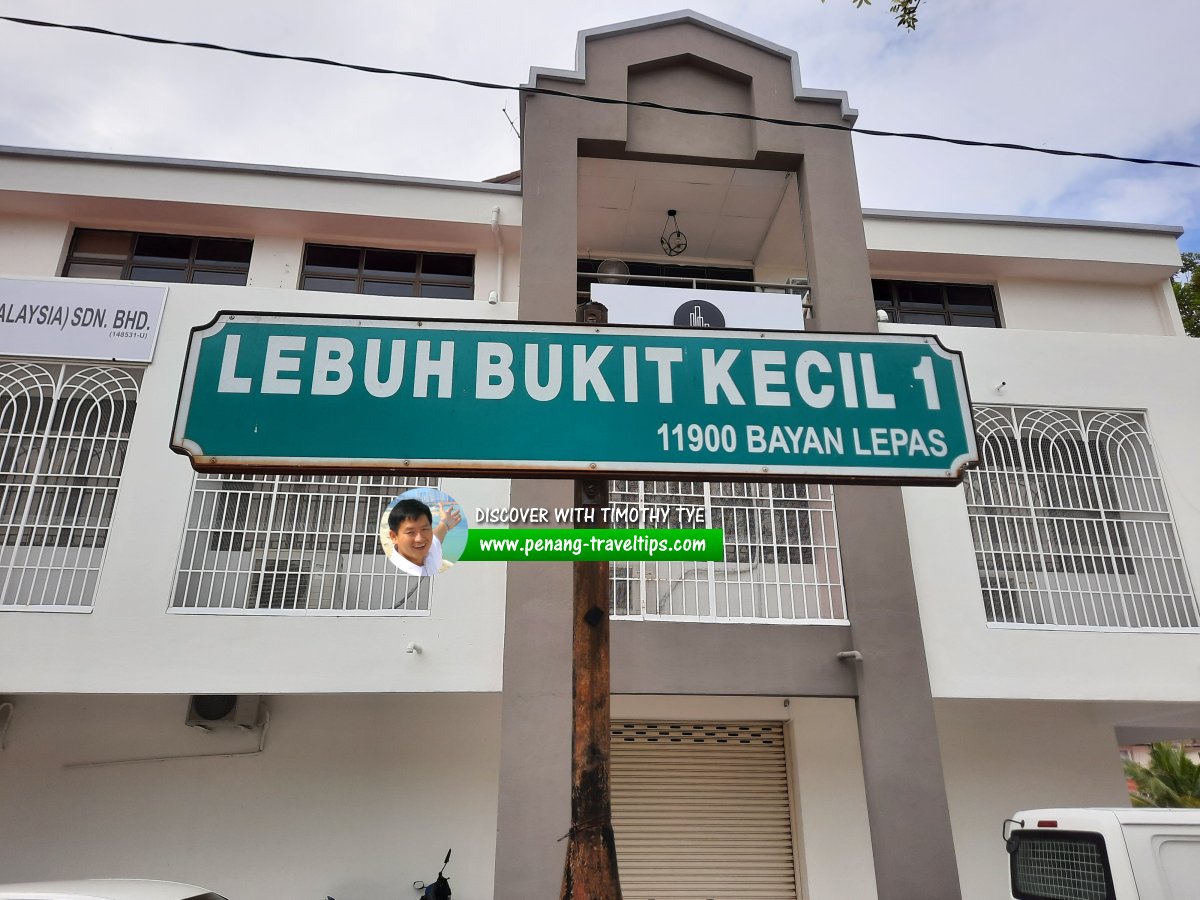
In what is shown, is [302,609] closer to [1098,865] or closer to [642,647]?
[642,647]

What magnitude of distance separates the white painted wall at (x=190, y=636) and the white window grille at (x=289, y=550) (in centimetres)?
21

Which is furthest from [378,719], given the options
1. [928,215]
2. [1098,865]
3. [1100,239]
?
[1100,239]

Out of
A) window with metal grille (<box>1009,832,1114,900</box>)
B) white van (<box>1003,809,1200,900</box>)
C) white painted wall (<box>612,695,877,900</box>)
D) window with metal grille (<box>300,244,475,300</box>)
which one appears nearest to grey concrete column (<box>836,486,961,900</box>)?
window with metal grille (<box>1009,832,1114,900</box>)

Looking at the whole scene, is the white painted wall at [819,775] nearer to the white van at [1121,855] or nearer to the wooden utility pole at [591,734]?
the white van at [1121,855]

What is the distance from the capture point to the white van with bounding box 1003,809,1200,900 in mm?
4902

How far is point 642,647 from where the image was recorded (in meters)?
7.24

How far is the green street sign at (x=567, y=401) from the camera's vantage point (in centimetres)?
268

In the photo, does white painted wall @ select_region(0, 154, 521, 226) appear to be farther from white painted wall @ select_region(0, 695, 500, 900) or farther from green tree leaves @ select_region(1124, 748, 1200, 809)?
green tree leaves @ select_region(1124, 748, 1200, 809)

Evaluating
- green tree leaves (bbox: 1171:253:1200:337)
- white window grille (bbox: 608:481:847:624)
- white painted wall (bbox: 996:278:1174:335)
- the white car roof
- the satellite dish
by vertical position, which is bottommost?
the white car roof

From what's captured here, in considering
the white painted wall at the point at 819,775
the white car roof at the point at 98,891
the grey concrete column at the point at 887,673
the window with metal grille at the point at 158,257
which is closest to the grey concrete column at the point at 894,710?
the grey concrete column at the point at 887,673

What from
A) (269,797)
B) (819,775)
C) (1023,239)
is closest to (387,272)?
(269,797)

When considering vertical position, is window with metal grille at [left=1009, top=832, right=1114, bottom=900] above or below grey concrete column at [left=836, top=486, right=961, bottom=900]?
below

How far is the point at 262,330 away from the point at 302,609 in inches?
207

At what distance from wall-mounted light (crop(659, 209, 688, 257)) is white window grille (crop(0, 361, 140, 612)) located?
640 centimetres
